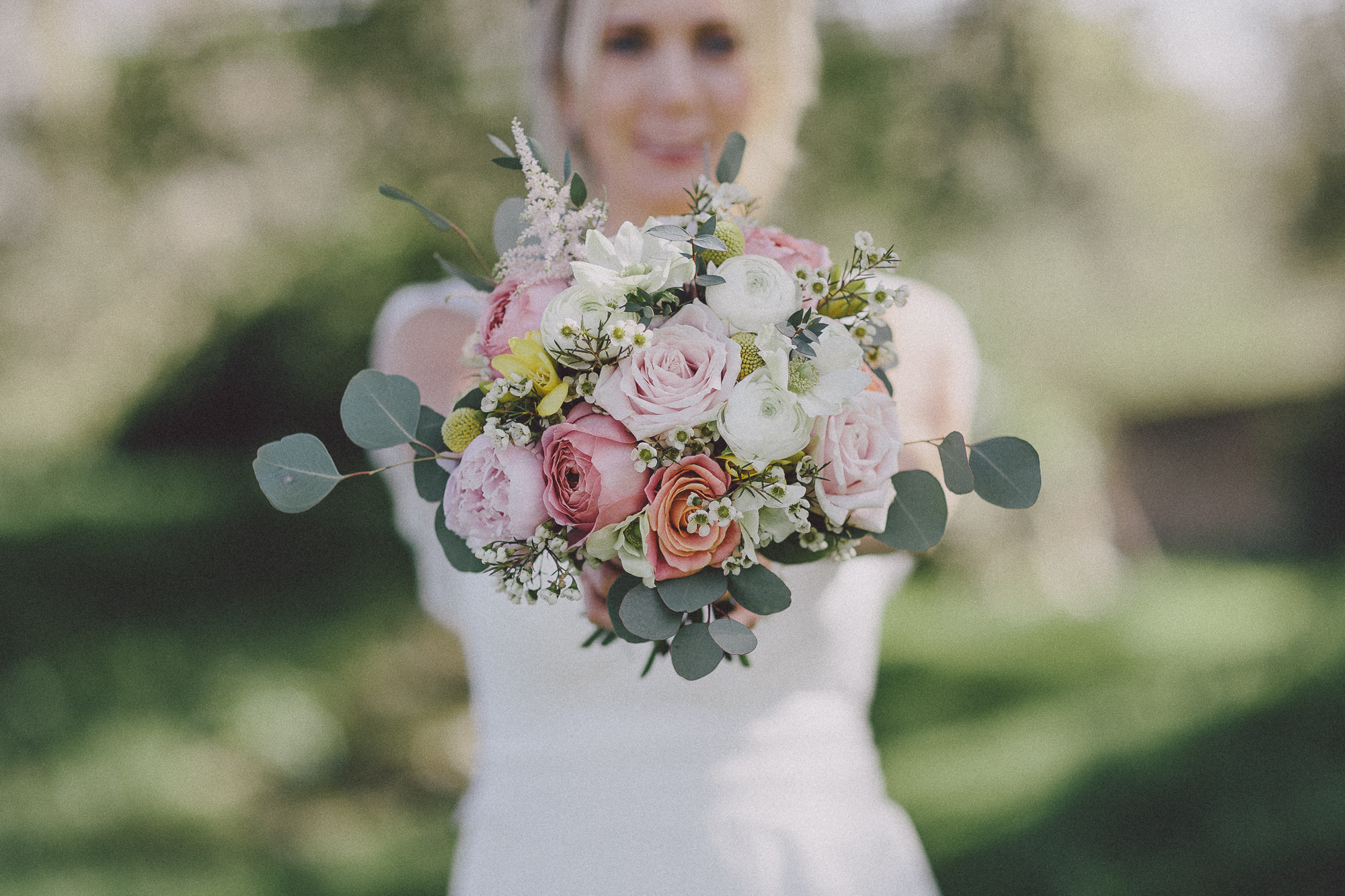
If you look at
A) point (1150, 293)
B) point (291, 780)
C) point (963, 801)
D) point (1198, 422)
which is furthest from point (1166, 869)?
point (1198, 422)

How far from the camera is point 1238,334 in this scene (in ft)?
36.3

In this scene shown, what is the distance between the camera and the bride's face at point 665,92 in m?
2.11

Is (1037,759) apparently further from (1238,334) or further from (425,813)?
(1238,334)

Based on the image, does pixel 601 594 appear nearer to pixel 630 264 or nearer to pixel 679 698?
pixel 630 264

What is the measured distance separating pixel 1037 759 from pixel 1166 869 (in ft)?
3.25

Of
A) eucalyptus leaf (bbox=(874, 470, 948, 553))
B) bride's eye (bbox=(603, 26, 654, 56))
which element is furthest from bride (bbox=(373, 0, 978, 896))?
eucalyptus leaf (bbox=(874, 470, 948, 553))

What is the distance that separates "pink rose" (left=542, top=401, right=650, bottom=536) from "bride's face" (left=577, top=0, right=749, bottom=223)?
911mm

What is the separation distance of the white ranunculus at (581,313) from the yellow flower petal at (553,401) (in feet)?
0.17

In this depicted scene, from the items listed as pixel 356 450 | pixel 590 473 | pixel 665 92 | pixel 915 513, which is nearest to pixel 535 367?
pixel 590 473

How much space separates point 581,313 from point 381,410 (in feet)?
1.07

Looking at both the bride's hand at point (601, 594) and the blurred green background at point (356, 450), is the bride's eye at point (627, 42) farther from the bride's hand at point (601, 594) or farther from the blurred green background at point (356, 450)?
the blurred green background at point (356, 450)

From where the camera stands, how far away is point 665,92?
6.92 feet

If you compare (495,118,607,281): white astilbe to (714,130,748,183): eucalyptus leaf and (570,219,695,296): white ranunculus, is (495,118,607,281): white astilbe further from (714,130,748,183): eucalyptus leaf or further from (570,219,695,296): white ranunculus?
(714,130,748,183): eucalyptus leaf

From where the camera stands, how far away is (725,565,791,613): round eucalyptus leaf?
4.59 feet
